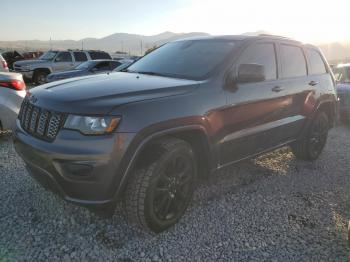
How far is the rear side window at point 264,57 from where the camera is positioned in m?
3.80

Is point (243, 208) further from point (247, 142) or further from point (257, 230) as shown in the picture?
point (247, 142)

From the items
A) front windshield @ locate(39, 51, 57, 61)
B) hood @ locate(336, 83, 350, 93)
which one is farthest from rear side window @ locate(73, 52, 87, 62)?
hood @ locate(336, 83, 350, 93)

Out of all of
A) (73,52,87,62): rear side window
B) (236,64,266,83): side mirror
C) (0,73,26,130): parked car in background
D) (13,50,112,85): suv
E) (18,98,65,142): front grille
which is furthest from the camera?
(73,52,87,62): rear side window

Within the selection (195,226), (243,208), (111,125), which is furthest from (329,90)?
(111,125)

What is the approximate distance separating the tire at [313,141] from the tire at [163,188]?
241 cm

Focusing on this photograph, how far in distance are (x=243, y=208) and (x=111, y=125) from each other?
1.84 m

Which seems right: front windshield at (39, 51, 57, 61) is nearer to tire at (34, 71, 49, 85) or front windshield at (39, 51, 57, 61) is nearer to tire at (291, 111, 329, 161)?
tire at (34, 71, 49, 85)

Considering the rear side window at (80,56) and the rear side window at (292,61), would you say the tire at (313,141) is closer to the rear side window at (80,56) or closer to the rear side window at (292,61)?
the rear side window at (292,61)

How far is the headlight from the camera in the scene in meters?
2.59

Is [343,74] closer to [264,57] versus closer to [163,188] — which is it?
[264,57]

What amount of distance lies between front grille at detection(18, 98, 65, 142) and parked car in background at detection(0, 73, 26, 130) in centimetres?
252

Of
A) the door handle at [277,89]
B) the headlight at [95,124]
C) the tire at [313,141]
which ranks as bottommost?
the tire at [313,141]

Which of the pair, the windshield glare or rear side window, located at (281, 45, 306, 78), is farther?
the windshield glare

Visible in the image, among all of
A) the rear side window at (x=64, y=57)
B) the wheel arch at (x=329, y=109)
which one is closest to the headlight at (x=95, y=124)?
the wheel arch at (x=329, y=109)
